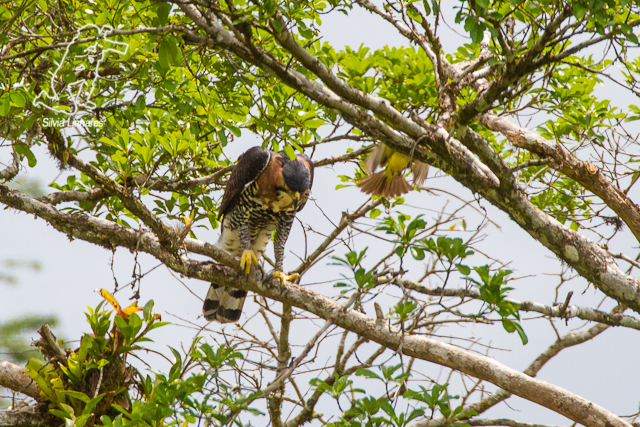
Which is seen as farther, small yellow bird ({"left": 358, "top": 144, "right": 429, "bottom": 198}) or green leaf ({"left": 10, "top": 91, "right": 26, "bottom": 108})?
small yellow bird ({"left": 358, "top": 144, "right": 429, "bottom": 198})

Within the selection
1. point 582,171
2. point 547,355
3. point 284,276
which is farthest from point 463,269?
point 547,355

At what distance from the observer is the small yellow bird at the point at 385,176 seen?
412 cm

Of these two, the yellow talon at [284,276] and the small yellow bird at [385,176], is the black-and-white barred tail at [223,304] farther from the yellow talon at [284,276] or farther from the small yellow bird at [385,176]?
the small yellow bird at [385,176]

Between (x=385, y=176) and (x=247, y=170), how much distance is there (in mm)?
1146

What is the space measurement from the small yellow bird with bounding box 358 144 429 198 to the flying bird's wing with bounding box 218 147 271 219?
0.85 m

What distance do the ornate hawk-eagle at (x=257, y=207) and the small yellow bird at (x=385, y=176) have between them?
0.49 metres

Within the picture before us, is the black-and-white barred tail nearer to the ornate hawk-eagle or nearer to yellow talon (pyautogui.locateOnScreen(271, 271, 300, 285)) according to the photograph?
the ornate hawk-eagle

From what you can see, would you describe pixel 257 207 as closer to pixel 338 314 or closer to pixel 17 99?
pixel 338 314

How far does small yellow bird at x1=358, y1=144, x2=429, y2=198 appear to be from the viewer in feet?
13.5

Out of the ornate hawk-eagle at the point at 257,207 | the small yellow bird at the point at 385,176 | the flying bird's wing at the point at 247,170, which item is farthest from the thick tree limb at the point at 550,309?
the flying bird's wing at the point at 247,170

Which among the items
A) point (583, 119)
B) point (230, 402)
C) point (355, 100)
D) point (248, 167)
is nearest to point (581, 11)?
point (355, 100)

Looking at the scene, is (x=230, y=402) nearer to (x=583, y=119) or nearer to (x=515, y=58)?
(x=515, y=58)

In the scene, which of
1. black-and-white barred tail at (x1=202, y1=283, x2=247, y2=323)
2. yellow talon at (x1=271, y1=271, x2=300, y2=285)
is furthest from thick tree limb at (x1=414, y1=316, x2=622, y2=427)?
black-and-white barred tail at (x1=202, y1=283, x2=247, y2=323)

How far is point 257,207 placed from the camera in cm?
414
